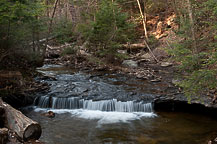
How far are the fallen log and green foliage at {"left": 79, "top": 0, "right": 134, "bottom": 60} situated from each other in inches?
444

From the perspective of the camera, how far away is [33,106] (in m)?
10.2

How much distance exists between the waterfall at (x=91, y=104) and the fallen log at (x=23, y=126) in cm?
437

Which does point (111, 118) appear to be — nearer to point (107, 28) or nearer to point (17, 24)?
point (17, 24)

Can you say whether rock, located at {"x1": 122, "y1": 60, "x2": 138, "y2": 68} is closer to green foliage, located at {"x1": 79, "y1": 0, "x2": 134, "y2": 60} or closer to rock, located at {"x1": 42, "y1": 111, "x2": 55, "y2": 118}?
green foliage, located at {"x1": 79, "y1": 0, "x2": 134, "y2": 60}

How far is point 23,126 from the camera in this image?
5219 millimetres

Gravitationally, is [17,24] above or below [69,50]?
above

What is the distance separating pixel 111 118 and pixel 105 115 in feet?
1.36

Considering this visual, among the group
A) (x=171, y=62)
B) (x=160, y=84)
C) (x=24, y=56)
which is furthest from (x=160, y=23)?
(x=24, y=56)

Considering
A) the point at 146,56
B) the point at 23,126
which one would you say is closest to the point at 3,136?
the point at 23,126

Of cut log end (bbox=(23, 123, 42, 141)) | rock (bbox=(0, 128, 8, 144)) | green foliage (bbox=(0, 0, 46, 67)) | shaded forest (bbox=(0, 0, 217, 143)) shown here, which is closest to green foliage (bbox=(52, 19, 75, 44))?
shaded forest (bbox=(0, 0, 217, 143))

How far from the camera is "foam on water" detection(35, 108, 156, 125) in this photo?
890 cm

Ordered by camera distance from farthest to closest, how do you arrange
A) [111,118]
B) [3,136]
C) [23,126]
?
[111,118] → [23,126] → [3,136]

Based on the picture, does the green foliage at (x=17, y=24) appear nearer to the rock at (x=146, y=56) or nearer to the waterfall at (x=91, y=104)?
Answer: the waterfall at (x=91, y=104)

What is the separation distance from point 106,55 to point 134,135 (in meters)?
10.0
